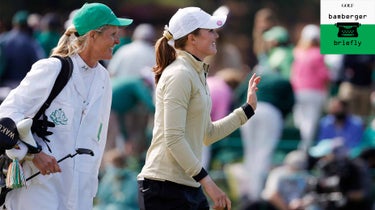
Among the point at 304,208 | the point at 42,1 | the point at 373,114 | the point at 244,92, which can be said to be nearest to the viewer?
the point at 304,208

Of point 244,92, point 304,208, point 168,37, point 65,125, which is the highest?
point 168,37

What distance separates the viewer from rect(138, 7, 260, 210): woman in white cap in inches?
287

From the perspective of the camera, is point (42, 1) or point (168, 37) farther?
point (42, 1)

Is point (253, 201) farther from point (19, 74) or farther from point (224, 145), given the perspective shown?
point (19, 74)

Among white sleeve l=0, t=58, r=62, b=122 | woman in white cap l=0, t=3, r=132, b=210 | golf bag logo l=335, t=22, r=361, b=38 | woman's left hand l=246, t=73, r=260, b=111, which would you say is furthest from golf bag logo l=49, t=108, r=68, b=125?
golf bag logo l=335, t=22, r=361, b=38

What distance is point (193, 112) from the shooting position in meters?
7.43

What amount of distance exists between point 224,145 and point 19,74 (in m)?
2.77

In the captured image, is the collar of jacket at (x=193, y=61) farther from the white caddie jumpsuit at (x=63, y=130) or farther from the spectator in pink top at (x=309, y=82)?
the spectator in pink top at (x=309, y=82)

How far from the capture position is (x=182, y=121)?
23.9 ft

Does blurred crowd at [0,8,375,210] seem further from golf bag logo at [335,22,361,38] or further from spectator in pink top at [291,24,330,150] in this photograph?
golf bag logo at [335,22,361,38]

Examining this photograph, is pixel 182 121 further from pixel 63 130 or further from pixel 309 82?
pixel 309 82

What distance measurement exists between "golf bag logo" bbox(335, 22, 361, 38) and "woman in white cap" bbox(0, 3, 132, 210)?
1358 millimetres

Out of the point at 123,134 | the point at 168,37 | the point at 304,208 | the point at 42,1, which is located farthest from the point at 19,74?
the point at 42,1

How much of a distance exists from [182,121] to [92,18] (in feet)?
3.01
